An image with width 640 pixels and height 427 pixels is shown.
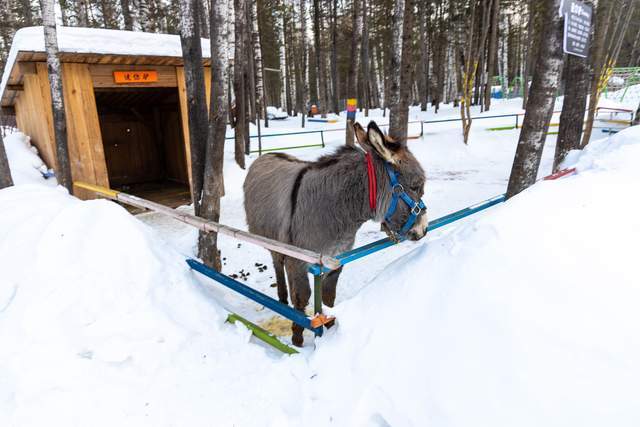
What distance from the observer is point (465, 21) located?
21297 mm

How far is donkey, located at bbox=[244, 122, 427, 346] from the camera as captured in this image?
249cm

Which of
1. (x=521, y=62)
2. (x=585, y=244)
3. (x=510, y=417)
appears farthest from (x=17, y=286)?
(x=521, y=62)

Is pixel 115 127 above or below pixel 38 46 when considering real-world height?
below

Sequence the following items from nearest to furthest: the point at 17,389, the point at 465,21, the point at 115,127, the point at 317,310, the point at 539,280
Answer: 1. the point at 539,280
2. the point at 17,389
3. the point at 317,310
4. the point at 115,127
5. the point at 465,21

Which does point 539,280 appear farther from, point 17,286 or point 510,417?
point 17,286

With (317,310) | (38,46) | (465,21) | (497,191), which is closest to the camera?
(317,310)

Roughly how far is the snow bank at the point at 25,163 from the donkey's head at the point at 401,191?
7.70 meters

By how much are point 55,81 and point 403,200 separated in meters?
6.04

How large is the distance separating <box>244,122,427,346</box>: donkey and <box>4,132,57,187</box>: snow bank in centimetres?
674

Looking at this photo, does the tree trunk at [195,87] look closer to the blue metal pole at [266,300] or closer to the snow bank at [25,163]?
the blue metal pole at [266,300]

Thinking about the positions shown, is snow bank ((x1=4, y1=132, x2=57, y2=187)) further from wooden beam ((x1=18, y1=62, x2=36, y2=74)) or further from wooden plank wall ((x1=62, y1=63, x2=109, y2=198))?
wooden beam ((x1=18, y1=62, x2=36, y2=74))

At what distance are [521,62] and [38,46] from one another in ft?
140

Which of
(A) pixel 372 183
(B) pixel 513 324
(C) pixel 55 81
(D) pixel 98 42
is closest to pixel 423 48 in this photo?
(D) pixel 98 42

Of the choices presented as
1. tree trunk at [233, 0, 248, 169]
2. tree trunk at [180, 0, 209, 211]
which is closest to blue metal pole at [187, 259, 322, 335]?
tree trunk at [180, 0, 209, 211]
